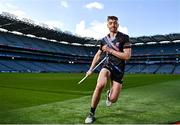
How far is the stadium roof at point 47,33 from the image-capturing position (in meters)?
90.0

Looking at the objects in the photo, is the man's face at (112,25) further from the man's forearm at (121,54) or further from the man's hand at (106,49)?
the man's forearm at (121,54)

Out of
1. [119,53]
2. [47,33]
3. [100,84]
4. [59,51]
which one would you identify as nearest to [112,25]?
[119,53]

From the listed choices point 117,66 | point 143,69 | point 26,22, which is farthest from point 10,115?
point 143,69

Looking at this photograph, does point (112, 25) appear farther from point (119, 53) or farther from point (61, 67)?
point (61, 67)

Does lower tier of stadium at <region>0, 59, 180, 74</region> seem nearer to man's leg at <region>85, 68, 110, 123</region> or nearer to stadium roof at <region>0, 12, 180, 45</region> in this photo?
stadium roof at <region>0, 12, 180, 45</region>

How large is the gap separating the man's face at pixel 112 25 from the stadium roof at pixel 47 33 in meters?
80.8

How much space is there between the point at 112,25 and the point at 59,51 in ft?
369

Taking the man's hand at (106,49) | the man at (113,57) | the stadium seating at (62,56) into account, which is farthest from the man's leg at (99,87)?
the stadium seating at (62,56)

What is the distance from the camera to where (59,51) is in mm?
120000

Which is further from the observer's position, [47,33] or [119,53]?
[47,33]

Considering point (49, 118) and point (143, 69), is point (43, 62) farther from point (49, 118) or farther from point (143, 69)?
point (49, 118)

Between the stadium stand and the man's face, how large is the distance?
78165 mm

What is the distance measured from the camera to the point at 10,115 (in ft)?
30.0

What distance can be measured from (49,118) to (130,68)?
118 m
